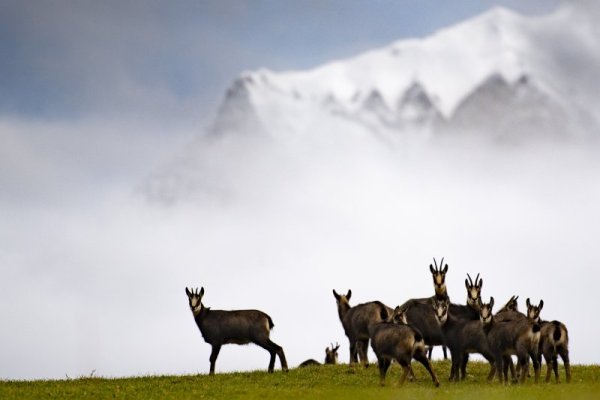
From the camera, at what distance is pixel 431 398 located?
82.0 ft

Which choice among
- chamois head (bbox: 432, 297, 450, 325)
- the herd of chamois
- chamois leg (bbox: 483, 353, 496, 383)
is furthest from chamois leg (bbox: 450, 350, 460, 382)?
chamois head (bbox: 432, 297, 450, 325)

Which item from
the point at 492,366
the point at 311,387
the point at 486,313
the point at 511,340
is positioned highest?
the point at 486,313

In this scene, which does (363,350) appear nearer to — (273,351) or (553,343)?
(273,351)

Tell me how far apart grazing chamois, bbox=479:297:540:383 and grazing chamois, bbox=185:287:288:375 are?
8735 millimetres

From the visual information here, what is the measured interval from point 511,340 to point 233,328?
11.8 meters

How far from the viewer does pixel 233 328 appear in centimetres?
3656

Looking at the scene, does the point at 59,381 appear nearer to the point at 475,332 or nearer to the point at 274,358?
the point at 274,358

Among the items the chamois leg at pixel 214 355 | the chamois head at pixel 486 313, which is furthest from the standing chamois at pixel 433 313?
the chamois leg at pixel 214 355

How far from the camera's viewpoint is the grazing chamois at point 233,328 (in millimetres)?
36125

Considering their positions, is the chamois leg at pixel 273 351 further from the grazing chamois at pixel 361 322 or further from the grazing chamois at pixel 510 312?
the grazing chamois at pixel 510 312

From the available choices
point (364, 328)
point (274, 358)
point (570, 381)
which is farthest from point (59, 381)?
point (570, 381)

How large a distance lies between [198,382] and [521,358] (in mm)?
10835

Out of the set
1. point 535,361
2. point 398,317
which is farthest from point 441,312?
point 535,361

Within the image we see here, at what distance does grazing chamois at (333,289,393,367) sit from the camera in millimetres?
34531
